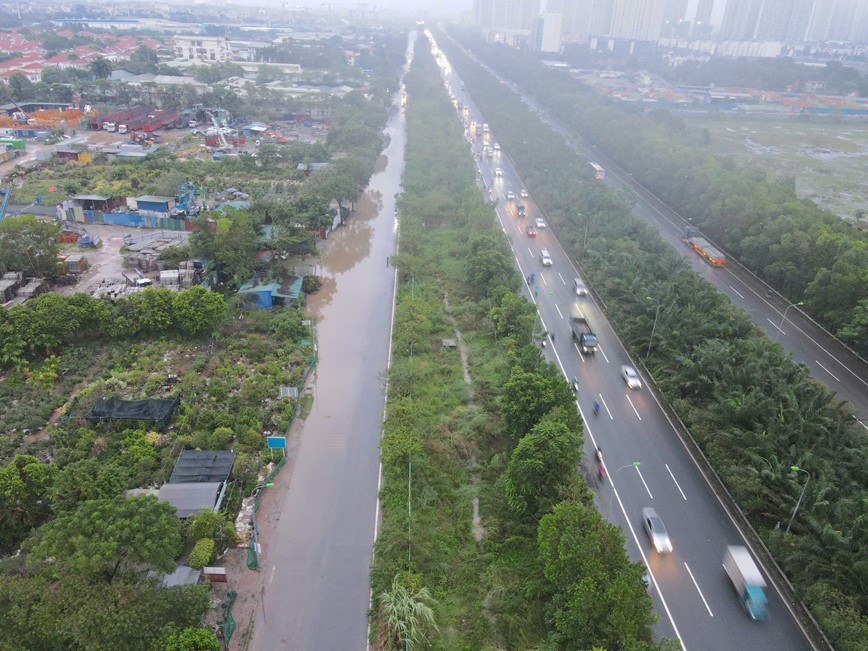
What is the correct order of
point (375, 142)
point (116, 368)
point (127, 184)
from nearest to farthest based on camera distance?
point (116, 368), point (127, 184), point (375, 142)

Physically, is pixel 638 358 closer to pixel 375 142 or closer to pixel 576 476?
pixel 576 476

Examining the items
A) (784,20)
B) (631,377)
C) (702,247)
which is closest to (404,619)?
(631,377)

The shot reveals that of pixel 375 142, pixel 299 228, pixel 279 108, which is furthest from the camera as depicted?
pixel 279 108

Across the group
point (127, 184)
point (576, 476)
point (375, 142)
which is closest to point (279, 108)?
point (375, 142)

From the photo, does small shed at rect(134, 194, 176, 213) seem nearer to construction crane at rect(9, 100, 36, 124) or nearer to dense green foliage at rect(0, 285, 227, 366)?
dense green foliage at rect(0, 285, 227, 366)

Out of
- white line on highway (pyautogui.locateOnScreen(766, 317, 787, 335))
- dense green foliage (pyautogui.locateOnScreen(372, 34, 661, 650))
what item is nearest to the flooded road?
dense green foliage (pyautogui.locateOnScreen(372, 34, 661, 650))

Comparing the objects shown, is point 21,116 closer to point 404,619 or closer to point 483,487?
point 483,487
